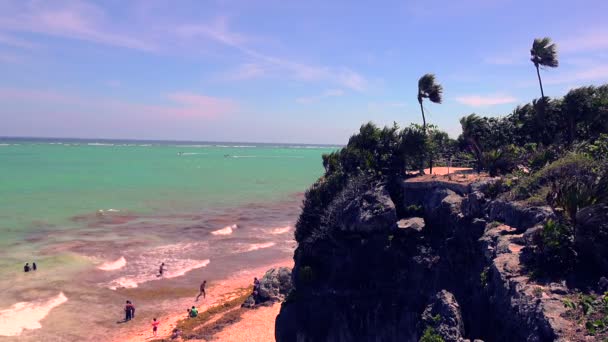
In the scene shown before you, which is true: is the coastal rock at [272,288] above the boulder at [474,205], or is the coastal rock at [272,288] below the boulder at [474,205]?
below

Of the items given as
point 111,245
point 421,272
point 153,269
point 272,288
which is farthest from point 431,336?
point 111,245

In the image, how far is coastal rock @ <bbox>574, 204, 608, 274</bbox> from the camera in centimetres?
1218

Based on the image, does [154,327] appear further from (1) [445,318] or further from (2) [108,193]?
(2) [108,193]

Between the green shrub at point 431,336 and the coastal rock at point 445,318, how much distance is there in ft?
0.40

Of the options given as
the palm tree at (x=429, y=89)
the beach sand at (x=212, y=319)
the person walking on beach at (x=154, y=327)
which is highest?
the palm tree at (x=429, y=89)

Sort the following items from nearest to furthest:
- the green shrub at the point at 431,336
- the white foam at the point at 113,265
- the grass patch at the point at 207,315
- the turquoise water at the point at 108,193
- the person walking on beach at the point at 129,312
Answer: the green shrub at the point at 431,336 → the grass patch at the point at 207,315 → the person walking on beach at the point at 129,312 → the white foam at the point at 113,265 → the turquoise water at the point at 108,193

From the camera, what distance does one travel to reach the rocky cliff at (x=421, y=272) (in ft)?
42.0

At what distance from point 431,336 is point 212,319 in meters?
18.1

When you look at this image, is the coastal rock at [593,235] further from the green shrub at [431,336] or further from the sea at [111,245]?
the sea at [111,245]

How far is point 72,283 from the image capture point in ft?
110

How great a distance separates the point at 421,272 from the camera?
18.9 m

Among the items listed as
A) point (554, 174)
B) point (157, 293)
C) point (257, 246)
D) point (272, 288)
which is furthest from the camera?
point (257, 246)

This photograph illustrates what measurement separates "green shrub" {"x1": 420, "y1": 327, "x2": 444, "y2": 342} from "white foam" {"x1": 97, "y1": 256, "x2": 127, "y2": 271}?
30.6 m

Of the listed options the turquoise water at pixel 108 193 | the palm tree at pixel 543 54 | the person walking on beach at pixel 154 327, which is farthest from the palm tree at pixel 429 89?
the turquoise water at pixel 108 193
